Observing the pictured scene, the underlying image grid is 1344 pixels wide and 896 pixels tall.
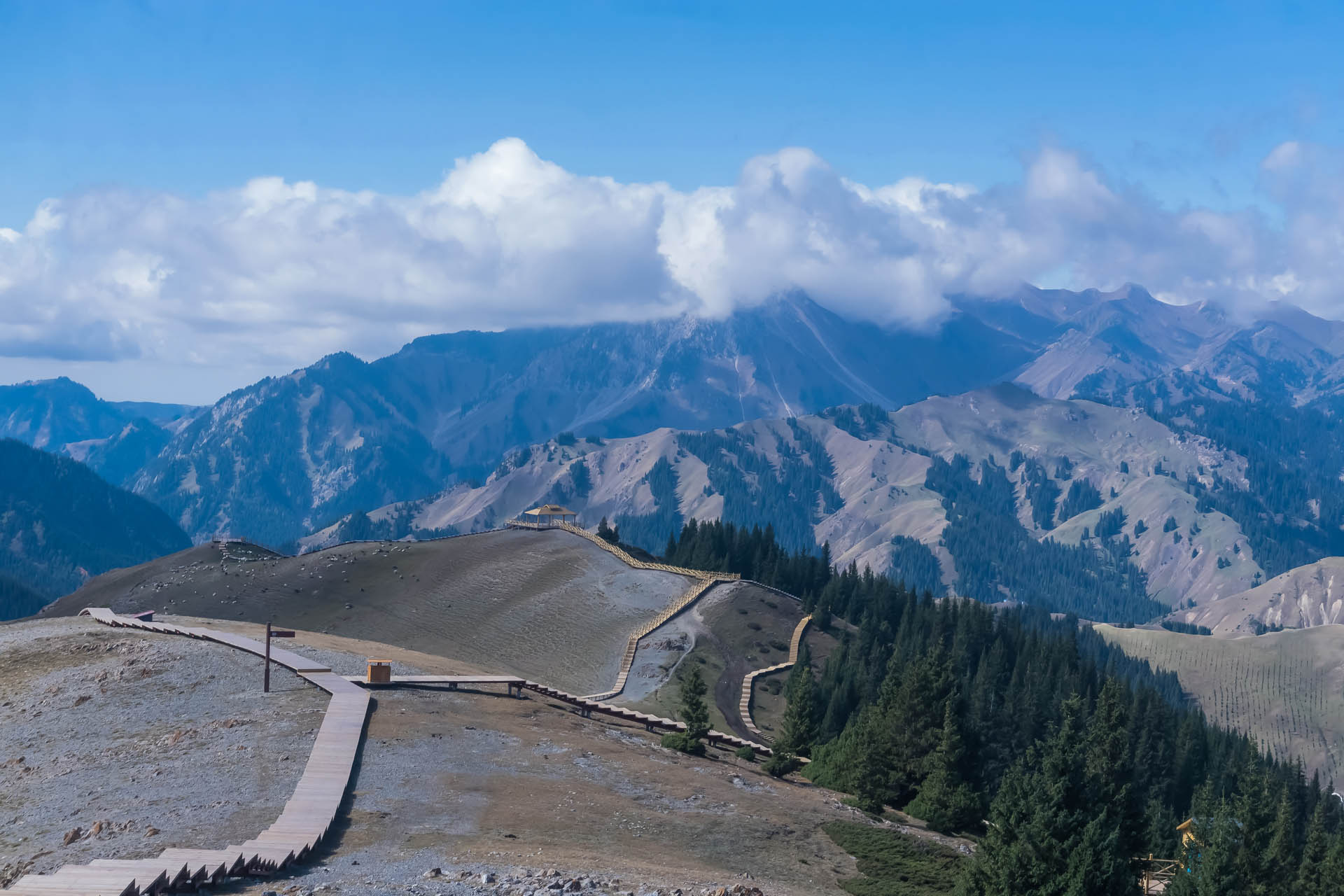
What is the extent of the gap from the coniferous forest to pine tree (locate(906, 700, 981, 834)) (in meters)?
0.11

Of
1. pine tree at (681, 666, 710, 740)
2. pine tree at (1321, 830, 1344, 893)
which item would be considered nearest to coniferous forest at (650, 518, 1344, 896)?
pine tree at (1321, 830, 1344, 893)

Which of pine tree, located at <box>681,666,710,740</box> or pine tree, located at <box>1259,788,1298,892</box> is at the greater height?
pine tree, located at <box>681,666,710,740</box>

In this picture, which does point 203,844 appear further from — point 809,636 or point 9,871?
point 809,636

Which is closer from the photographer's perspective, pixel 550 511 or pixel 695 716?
pixel 695 716

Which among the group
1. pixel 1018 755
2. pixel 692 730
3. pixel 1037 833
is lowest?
pixel 1018 755

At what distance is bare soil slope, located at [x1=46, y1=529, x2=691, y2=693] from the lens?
12788 centimetres

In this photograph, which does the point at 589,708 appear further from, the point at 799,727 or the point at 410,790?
the point at 410,790

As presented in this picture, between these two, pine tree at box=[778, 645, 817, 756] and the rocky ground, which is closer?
the rocky ground

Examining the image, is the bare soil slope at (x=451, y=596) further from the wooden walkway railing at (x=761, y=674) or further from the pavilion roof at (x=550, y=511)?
the wooden walkway railing at (x=761, y=674)

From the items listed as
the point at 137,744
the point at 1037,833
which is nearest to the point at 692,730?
the point at 1037,833

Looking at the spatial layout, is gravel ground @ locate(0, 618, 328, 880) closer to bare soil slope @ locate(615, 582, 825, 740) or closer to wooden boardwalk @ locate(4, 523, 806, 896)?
wooden boardwalk @ locate(4, 523, 806, 896)

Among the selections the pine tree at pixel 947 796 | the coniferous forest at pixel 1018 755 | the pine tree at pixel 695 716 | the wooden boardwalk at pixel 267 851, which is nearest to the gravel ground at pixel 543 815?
the wooden boardwalk at pixel 267 851

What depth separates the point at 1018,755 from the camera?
12194cm

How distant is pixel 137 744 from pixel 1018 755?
89.0 metres
